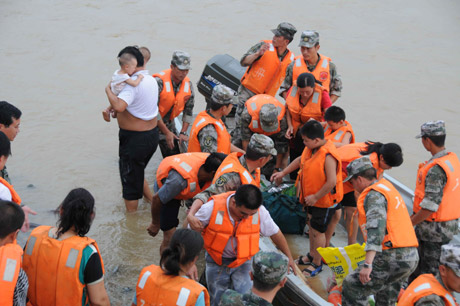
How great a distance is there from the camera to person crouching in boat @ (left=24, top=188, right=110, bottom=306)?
2.87m

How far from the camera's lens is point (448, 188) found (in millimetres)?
4324

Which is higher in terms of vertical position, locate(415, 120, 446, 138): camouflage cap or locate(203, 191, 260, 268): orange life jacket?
locate(415, 120, 446, 138): camouflage cap

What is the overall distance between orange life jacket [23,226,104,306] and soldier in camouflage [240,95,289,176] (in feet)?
9.17

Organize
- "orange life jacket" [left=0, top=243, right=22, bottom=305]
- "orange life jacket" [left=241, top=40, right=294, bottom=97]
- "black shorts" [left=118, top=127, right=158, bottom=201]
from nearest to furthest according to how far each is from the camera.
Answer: "orange life jacket" [left=0, top=243, right=22, bottom=305] → "black shorts" [left=118, top=127, right=158, bottom=201] → "orange life jacket" [left=241, top=40, right=294, bottom=97]

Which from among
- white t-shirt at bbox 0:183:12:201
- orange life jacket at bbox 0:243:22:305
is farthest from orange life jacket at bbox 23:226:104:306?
white t-shirt at bbox 0:183:12:201

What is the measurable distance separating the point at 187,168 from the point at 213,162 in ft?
0.69

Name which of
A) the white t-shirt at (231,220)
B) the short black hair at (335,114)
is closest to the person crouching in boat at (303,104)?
the short black hair at (335,114)

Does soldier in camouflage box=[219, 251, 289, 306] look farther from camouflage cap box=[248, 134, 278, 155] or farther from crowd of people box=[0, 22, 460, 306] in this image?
camouflage cap box=[248, 134, 278, 155]

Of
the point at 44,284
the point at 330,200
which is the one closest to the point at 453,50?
the point at 330,200

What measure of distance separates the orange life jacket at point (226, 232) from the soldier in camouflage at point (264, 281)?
2.36ft

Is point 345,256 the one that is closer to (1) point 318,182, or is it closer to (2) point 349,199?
(1) point 318,182

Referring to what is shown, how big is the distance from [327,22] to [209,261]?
11.7 m

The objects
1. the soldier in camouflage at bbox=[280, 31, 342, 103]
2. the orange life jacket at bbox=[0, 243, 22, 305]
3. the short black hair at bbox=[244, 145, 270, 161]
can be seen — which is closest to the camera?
the orange life jacket at bbox=[0, 243, 22, 305]

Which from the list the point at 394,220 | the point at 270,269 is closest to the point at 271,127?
the point at 394,220
